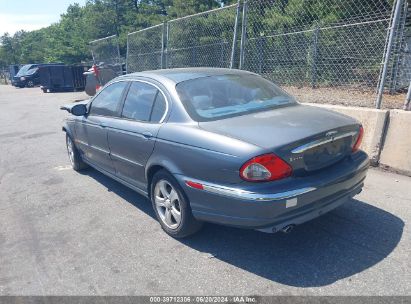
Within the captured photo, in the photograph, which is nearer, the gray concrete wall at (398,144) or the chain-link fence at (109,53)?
the gray concrete wall at (398,144)

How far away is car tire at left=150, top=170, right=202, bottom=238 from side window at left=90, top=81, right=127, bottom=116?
1.30m

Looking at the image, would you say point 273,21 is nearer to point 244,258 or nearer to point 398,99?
point 398,99

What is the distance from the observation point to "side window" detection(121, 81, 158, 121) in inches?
153

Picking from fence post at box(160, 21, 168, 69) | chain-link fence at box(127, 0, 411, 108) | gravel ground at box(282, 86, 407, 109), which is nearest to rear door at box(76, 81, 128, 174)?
chain-link fence at box(127, 0, 411, 108)

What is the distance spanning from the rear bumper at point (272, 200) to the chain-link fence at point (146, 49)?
804 cm

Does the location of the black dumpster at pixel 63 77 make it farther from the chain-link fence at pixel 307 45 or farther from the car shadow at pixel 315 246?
the car shadow at pixel 315 246

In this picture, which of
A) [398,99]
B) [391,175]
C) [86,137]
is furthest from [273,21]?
[86,137]

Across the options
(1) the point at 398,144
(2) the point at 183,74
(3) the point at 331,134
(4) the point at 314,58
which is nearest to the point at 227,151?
(3) the point at 331,134

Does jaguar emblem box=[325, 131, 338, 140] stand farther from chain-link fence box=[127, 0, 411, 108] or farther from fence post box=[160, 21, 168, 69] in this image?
fence post box=[160, 21, 168, 69]

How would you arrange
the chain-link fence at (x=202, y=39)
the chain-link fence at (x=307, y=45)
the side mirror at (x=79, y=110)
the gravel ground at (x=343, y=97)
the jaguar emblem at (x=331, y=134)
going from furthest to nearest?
1. the chain-link fence at (x=202, y=39)
2. the chain-link fence at (x=307, y=45)
3. the gravel ground at (x=343, y=97)
4. the side mirror at (x=79, y=110)
5. the jaguar emblem at (x=331, y=134)

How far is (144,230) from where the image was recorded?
12.7 ft

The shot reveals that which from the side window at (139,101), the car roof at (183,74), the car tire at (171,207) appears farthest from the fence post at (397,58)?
the car tire at (171,207)

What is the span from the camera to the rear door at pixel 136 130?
3695mm

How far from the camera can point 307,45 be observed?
9078mm
